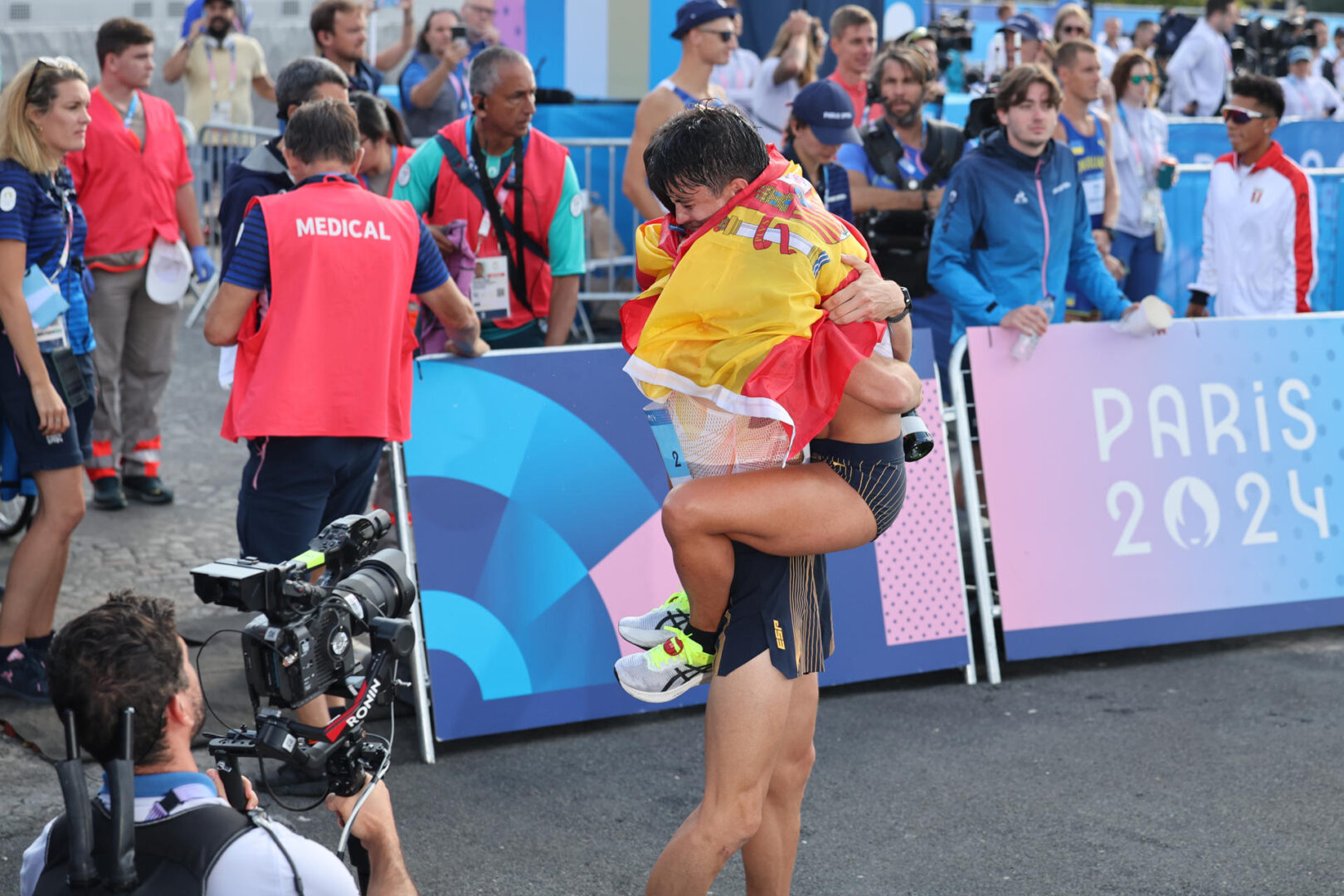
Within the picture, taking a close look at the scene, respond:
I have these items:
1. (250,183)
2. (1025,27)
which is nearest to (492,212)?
(250,183)

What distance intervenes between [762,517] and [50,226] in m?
3.22

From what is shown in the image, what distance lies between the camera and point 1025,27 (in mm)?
12273

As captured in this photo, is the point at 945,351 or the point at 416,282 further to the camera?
the point at 945,351

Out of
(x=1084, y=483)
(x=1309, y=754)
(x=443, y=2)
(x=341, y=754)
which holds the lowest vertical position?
(x=1309, y=754)

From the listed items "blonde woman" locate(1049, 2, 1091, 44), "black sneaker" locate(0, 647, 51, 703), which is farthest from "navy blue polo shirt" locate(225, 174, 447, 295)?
"blonde woman" locate(1049, 2, 1091, 44)

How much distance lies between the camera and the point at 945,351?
7297 millimetres

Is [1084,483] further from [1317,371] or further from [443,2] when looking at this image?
[443,2]

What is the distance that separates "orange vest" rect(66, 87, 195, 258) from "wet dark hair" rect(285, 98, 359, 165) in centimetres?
328

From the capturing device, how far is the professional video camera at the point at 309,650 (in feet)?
7.57

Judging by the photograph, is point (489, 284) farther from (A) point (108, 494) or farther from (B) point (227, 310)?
(A) point (108, 494)

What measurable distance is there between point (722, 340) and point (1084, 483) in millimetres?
3059

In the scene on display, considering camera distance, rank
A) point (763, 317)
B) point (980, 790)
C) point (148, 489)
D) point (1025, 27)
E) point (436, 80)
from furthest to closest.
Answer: point (1025, 27)
point (436, 80)
point (148, 489)
point (980, 790)
point (763, 317)

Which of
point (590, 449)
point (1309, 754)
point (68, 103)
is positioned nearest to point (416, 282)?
point (590, 449)

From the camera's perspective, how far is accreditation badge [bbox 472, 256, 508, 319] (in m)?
5.59
